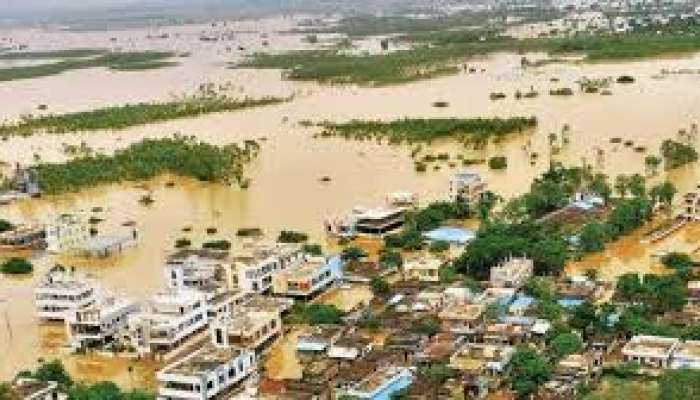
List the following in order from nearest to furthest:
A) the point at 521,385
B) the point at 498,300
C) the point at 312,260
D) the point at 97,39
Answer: the point at 521,385 → the point at 498,300 → the point at 312,260 → the point at 97,39

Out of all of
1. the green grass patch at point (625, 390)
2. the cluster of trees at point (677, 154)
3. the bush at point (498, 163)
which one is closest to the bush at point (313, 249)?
the green grass patch at point (625, 390)

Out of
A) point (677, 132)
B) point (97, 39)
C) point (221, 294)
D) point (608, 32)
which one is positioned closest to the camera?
point (221, 294)

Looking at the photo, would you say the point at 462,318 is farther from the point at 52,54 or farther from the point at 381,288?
the point at 52,54

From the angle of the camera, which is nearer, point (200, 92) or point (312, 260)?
point (312, 260)

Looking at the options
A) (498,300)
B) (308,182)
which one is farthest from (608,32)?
(498,300)

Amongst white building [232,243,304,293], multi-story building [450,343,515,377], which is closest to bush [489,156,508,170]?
white building [232,243,304,293]

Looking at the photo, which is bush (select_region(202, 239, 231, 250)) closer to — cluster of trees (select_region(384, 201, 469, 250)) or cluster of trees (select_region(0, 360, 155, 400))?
cluster of trees (select_region(384, 201, 469, 250))

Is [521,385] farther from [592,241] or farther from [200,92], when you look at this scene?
[200,92]
